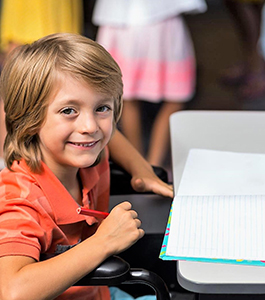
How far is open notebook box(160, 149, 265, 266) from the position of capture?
89 cm

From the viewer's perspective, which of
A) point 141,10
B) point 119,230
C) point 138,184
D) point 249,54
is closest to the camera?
point 119,230

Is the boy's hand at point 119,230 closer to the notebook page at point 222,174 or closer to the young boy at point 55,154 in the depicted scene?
the young boy at point 55,154

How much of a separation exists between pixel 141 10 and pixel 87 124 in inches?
54.2

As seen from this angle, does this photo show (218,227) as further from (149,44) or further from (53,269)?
(149,44)

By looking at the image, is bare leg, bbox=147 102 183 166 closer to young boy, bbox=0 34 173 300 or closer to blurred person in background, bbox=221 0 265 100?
blurred person in background, bbox=221 0 265 100

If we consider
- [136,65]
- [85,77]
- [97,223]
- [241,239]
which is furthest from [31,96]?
[136,65]

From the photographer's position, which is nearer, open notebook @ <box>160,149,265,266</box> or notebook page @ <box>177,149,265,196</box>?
open notebook @ <box>160,149,265,266</box>

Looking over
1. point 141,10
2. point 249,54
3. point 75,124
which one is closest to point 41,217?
point 75,124

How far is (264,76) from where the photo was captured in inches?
135

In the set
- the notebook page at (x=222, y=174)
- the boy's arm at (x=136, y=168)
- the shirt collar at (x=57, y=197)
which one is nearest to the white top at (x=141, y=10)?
the boy's arm at (x=136, y=168)

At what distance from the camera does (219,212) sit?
0.98 metres

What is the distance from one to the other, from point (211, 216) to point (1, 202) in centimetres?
33

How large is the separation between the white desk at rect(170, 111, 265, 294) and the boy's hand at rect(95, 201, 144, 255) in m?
0.11

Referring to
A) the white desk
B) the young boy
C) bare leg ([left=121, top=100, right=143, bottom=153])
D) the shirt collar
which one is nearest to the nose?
the young boy
